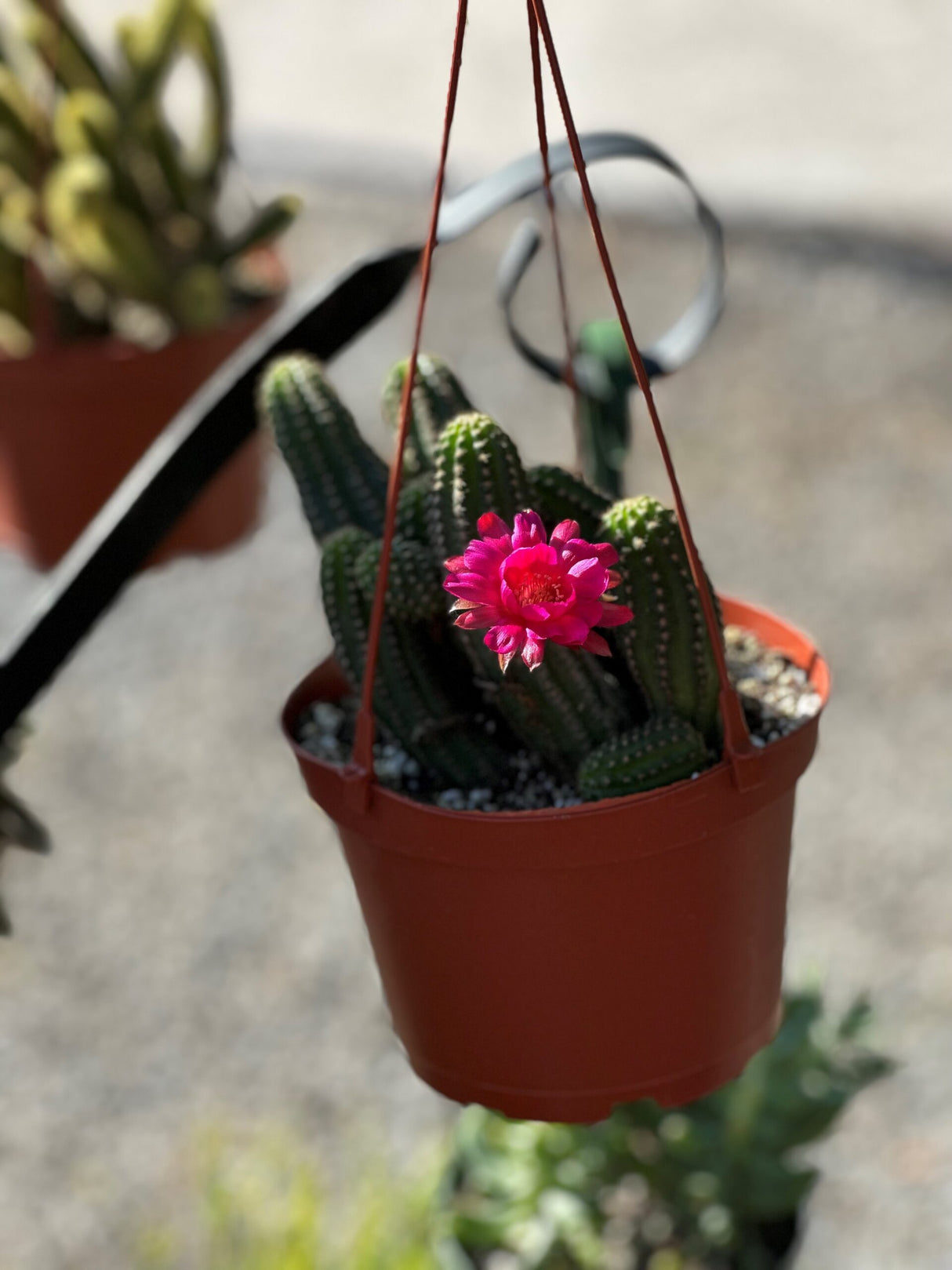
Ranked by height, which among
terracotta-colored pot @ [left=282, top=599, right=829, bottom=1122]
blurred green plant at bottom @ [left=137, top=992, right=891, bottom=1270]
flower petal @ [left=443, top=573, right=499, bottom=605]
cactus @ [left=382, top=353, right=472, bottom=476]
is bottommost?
blurred green plant at bottom @ [left=137, top=992, right=891, bottom=1270]

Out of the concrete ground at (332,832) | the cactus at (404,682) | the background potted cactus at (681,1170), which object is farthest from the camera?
the concrete ground at (332,832)

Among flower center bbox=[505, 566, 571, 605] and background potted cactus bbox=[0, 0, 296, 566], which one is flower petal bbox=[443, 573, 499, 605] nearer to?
flower center bbox=[505, 566, 571, 605]

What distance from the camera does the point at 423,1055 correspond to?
28.8 inches

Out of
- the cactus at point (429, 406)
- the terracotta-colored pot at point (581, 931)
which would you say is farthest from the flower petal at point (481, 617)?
the cactus at point (429, 406)

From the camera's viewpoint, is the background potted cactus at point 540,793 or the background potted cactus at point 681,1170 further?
the background potted cactus at point 681,1170

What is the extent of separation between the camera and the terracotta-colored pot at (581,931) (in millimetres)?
632

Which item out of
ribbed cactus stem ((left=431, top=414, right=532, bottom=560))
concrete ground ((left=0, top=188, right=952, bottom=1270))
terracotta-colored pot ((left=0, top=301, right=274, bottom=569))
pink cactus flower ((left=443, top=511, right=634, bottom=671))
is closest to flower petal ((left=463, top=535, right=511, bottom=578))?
pink cactus flower ((left=443, top=511, right=634, bottom=671))

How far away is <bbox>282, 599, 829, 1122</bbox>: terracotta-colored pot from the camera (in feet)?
2.07

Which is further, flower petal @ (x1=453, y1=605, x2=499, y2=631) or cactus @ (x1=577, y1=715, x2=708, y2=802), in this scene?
cactus @ (x1=577, y1=715, x2=708, y2=802)

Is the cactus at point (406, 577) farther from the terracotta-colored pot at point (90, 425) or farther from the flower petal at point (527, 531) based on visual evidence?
the terracotta-colored pot at point (90, 425)

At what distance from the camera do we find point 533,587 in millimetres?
509

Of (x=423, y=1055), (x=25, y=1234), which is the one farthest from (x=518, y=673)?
(x=25, y=1234)

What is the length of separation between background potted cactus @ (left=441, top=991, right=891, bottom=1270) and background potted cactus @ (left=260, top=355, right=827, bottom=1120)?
0.94 metres

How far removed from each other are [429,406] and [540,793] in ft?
0.70
